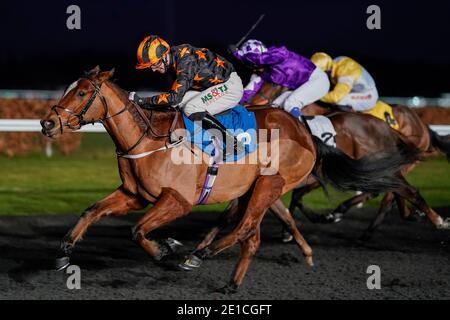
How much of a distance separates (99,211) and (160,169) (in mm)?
534

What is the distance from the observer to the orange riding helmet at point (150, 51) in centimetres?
446

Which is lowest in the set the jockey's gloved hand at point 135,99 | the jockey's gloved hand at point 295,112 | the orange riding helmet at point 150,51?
the jockey's gloved hand at point 295,112

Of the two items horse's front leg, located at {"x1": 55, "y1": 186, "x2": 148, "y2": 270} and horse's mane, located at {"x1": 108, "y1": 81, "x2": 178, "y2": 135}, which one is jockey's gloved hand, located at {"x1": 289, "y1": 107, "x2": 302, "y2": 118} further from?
horse's front leg, located at {"x1": 55, "y1": 186, "x2": 148, "y2": 270}

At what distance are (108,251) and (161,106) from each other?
188 cm

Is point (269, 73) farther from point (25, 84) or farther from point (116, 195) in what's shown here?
point (25, 84)

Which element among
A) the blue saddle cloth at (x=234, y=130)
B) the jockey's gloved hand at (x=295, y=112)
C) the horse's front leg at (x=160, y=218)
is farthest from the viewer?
the jockey's gloved hand at (x=295, y=112)

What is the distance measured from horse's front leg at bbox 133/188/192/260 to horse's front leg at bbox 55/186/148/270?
29cm

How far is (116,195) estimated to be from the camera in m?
4.73

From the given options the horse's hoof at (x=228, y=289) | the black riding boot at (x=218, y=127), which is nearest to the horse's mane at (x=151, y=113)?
the black riding boot at (x=218, y=127)

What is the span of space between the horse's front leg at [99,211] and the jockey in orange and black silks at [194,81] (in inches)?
26.4

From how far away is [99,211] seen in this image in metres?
4.65

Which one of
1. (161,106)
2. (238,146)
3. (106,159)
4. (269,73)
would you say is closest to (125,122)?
(161,106)

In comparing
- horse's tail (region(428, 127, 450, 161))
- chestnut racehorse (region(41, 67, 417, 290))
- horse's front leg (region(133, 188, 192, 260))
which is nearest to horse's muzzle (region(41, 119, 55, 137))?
chestnut racehorse (region(41, 67, 417, 290))

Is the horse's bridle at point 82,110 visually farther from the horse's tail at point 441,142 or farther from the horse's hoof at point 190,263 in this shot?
the horse's tail at point 441,142
